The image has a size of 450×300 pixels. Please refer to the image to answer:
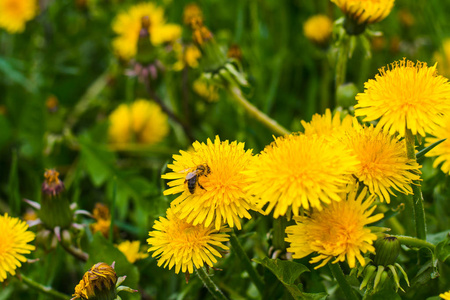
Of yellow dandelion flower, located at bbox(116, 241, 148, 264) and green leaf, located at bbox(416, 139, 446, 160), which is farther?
yellow dandelion flower, located at bbox(116, 241, 148, 264)

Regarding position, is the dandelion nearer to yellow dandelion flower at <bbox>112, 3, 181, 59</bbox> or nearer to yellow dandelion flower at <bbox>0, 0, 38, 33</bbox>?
yellow dandelion flower at <bbox>112, 3, 181, 59</bbox>

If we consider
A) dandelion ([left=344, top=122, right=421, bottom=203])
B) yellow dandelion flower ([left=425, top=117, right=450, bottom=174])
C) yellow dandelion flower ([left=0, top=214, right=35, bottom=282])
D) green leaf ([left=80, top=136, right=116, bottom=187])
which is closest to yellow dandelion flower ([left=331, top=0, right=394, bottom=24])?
yellow dandelion flower ([left=425, top=117, right=450, bottom=174])

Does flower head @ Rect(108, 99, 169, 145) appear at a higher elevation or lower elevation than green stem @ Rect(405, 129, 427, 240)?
higher

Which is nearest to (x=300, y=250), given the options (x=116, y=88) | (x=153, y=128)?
(x=153, y=128)

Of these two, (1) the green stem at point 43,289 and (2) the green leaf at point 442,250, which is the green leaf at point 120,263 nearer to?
(1) the green stem at point 43,289

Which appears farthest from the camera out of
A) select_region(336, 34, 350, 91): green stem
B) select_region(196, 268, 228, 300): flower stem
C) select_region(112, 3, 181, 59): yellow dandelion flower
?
select_region(112, 3, 181, 59): yellow dandelion flower

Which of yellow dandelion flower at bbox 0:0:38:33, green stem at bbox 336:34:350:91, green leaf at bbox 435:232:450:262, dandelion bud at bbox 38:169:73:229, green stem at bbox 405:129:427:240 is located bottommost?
green leaf at bbox 435:232:450:262

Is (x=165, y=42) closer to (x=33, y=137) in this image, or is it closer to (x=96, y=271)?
(x=33, y=137)
